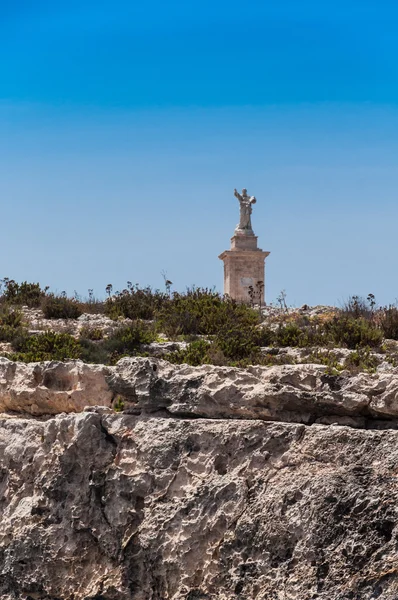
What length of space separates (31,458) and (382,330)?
8.05 metres

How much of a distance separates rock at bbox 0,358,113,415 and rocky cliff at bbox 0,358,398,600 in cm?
2

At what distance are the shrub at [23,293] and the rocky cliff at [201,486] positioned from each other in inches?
385

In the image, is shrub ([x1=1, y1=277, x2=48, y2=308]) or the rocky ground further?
shrub ([x1=1, y1=277, x2=48, y2=308])

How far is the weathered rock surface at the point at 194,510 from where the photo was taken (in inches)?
253

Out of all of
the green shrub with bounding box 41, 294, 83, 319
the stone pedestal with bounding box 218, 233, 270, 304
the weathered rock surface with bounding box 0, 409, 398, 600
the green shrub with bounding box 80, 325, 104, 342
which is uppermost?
the stone pedestal with bounding box 218, 233, 270, 304

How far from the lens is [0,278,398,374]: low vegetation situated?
42.1 ft

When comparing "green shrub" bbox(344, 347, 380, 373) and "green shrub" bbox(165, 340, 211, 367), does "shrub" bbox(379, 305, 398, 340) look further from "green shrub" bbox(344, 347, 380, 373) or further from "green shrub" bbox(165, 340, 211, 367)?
"green shrub" bbox(165, 340, 211, 367)

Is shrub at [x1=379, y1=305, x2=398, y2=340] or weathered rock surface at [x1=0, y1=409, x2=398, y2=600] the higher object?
shrub at [x1=379, y1=305, x2=398, y2=340]

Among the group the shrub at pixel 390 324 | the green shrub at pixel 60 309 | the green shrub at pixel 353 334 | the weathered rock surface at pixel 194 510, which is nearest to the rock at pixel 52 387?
the weathered rock surface at pixel 194 510

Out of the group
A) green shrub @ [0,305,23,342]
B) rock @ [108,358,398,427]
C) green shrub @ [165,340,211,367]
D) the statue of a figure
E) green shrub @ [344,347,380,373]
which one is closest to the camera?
rock @ [108,358,398,427]

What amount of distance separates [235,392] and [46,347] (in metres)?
5.98

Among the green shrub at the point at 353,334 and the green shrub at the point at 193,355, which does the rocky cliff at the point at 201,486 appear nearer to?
the green shrub at the point at 193,355

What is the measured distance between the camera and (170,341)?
14367mm

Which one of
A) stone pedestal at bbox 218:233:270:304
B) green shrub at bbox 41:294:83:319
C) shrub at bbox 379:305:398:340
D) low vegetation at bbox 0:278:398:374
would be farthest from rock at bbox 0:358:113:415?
stone pedestal at bbox 218:233:270:304
